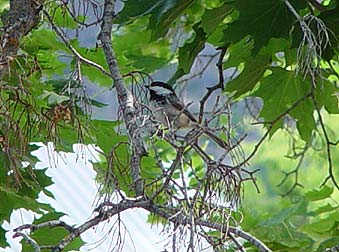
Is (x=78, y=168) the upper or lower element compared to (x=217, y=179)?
upper

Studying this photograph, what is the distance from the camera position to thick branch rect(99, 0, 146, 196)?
83 cm

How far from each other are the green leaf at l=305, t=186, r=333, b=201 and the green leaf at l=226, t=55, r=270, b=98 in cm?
34

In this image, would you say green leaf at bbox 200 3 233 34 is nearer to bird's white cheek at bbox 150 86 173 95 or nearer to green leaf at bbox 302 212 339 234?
bird's white cheek at bbox 150 86 173 95

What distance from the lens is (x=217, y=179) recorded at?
801mm

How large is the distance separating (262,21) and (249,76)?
215mm

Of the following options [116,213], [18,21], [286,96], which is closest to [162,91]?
[286,96]

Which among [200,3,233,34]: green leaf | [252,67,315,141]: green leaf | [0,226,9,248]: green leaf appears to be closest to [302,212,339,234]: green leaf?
[252,67,315,141]: green leaf

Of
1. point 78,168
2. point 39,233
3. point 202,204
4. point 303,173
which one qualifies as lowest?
point 202,204

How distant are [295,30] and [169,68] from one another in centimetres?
81

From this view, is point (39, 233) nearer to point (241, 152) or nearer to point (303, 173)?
point (241, 152)

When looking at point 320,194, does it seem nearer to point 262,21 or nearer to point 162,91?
point 162,91

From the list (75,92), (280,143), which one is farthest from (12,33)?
(280,143)

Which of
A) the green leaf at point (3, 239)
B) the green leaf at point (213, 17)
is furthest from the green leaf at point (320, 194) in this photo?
the green leaf at point (3, 239)

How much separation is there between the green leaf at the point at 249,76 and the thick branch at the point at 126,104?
412 mm
